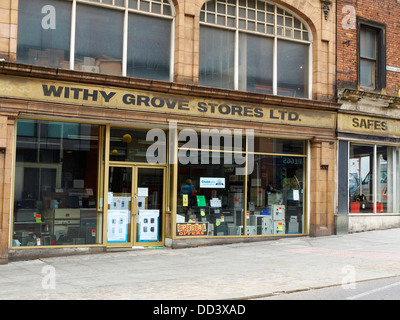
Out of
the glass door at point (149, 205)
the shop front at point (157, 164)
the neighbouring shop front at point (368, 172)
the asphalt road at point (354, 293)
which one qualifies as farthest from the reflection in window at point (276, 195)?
the asphalt road at point (354, 293)

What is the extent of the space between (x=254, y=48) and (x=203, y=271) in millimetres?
7912

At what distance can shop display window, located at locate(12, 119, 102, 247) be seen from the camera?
39.3 ft

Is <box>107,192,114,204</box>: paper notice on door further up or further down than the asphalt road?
further up

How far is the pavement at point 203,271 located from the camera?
8.11m

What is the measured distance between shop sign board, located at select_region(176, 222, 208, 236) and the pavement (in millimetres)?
538

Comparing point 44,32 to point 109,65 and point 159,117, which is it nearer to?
point 109,65

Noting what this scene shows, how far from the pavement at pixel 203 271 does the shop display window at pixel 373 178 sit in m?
2.77

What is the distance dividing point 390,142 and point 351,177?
2.16 m

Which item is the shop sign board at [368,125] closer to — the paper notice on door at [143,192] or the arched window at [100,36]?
the arched window at [100,36]

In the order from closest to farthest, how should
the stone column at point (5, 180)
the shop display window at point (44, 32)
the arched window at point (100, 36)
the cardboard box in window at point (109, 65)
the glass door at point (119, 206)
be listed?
the stone column at point (5, 180) → the shop display window at point (44, 32) → the arched window at point (100, 36) → the cardboard box in window at point (109, 65) → the glass door at point (119, 206)

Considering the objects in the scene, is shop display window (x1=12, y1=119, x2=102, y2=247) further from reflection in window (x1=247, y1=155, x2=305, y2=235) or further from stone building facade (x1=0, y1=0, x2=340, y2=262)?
reflection in window (x1=247, y1=155, x2=305, y2=235)

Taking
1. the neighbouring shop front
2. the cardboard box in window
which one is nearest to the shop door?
the cardboard box in window

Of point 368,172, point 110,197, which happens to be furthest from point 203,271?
point 368,172
